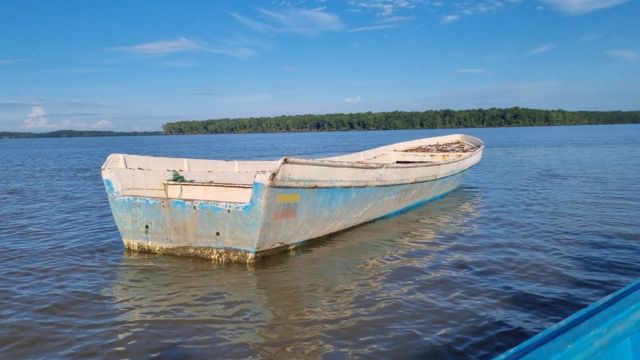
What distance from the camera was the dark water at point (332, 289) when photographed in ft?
A: 14.6

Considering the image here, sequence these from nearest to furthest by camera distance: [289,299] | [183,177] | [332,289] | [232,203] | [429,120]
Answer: [289,299] → [332,289] → [232,203] → [183,177] → [429,120]

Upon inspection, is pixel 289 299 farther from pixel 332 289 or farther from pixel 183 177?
pixel 183 177

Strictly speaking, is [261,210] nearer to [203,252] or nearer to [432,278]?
[203,252]

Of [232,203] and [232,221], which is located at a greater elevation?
[232,203]

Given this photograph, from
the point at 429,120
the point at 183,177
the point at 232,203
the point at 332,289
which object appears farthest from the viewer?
Answer: the point at 429,120

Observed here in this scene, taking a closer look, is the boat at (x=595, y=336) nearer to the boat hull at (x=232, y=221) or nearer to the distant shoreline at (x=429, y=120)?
the boat hull at (x=232, y=221)

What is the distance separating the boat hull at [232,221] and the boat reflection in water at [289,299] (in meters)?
0.21

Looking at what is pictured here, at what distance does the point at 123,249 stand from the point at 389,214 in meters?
5.17

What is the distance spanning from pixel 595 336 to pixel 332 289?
14.8 ft

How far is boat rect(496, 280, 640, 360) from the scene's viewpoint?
148 centimetres

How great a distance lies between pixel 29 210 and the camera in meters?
12.4

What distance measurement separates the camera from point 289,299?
5.57 metres

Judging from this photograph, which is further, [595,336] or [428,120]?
[428,120]

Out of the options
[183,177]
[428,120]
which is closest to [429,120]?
[428,120]
